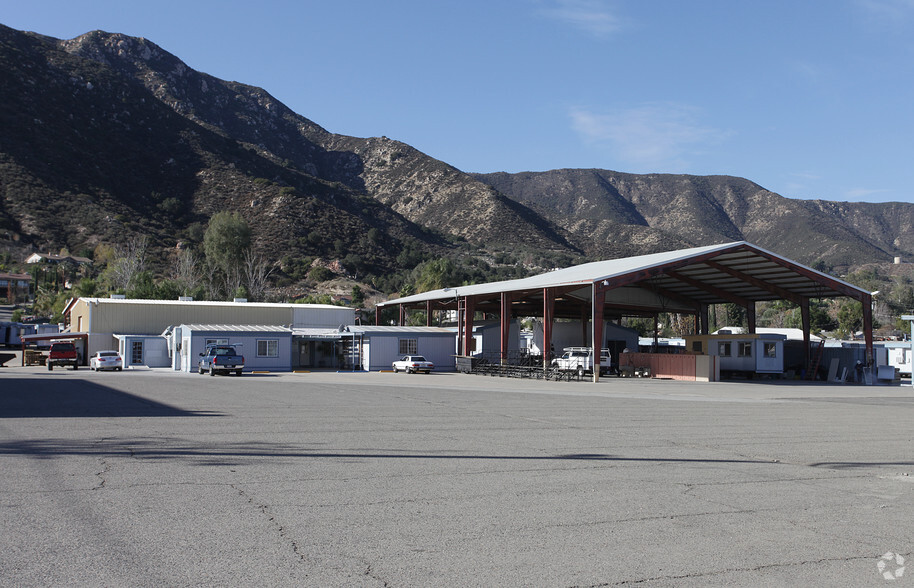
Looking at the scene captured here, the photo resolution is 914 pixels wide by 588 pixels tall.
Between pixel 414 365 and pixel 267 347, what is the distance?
32.6 feet

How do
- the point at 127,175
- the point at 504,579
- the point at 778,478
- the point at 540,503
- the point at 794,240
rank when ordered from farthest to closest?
the point at 794,240 < the point at 127,175 < the point at 778,478 < the point at 540,503 < the point at 504,579

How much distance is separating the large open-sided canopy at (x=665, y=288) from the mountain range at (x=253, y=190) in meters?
47.2

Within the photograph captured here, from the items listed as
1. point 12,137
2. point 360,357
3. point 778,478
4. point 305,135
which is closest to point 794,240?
point 305,135

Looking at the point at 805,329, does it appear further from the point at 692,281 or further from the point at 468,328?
the point at 468,328

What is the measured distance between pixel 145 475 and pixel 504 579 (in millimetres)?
6170

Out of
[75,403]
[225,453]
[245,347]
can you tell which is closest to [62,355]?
[245,347]

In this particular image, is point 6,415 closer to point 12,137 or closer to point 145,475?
point 145,475

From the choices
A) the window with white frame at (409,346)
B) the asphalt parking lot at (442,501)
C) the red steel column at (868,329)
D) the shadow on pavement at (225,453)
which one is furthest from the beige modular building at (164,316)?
the shadow on pavement at (225,453)

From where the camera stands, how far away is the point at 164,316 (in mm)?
53688

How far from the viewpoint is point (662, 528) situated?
7766 millimetres

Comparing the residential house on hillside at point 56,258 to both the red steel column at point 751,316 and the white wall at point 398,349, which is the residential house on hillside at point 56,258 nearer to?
the white wall at point 398,349

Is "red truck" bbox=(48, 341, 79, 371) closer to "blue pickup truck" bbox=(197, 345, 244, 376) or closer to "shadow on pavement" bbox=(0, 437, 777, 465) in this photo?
"blue pickup truck" bbox=(197, 345, 244, 376)

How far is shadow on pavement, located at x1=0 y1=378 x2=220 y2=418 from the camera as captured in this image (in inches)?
711

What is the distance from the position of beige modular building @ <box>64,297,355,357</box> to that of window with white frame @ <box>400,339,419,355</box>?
9.81m
